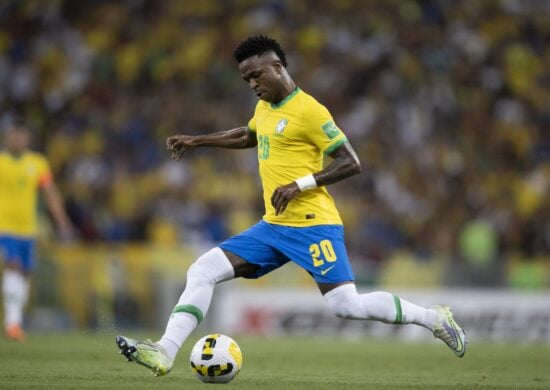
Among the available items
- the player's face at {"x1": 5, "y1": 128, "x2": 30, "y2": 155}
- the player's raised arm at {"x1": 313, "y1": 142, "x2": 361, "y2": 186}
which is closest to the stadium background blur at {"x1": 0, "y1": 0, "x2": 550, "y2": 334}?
the player's face at {"x1": 5, "y1": 128, "x2": 30, "y2": 155}

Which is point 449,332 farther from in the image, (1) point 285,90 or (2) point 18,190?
(2) point 18,190

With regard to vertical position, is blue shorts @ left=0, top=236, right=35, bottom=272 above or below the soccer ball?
above

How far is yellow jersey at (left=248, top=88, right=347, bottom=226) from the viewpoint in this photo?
756 centimetres

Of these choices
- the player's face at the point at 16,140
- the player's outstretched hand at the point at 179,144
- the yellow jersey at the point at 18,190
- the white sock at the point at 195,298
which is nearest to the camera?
the white sock at the point at 195,298

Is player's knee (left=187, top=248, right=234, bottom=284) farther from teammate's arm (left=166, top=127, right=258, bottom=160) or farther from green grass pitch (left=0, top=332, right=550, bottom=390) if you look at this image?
teammate's arm (left=166, top=127, right=258, bottom=160)

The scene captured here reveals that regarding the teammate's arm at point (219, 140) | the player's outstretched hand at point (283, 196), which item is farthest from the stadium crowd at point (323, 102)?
the player's outstretched hand at point (283, 196)

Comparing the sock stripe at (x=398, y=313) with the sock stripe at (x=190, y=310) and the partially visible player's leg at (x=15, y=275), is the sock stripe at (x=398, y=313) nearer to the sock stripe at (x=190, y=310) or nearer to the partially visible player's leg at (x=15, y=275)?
the sock stripe at (x=190, y=310)

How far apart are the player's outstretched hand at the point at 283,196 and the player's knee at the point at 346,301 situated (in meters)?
0.76

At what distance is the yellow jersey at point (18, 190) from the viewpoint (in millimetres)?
12672

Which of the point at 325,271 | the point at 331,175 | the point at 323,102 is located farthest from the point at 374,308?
the point at 323,102

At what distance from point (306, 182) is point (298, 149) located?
0.37 metres

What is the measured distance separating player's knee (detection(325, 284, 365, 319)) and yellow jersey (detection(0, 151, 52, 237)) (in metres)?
6.18

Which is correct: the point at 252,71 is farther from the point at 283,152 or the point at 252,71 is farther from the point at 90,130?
the point at 90,130

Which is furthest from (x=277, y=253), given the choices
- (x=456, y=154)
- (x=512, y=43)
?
(x=512, y=43)
